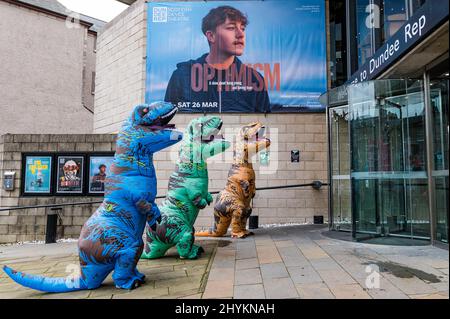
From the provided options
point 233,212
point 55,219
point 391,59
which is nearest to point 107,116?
point 55,219

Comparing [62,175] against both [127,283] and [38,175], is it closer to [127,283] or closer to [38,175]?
[38,175]

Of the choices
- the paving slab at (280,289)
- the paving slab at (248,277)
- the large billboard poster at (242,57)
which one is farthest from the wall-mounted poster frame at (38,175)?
the paving slab at (280,289)

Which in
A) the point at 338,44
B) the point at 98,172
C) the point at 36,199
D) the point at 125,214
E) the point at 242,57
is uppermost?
the point at 338,44

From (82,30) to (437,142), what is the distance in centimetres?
1419

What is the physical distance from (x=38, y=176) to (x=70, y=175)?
2.64 ft

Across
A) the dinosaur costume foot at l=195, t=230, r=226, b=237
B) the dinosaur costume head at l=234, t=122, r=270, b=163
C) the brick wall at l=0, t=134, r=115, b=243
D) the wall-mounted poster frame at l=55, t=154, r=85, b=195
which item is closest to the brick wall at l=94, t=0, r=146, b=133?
the brick wall at l=0, t=134, r=115, b=243

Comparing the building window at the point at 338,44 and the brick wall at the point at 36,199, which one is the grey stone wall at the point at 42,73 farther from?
the building window at the point at 338,44

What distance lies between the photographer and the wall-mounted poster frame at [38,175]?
8.06 meters

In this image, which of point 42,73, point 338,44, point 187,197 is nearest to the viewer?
point 187,197

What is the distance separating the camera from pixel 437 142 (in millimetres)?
4586

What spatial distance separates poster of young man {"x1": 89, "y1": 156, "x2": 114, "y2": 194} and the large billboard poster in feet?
6.29

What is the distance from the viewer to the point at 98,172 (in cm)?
801

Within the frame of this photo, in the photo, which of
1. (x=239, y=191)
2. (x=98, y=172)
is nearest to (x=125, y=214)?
(x=239, y=191)

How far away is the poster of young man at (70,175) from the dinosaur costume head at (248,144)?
425 centimetres
